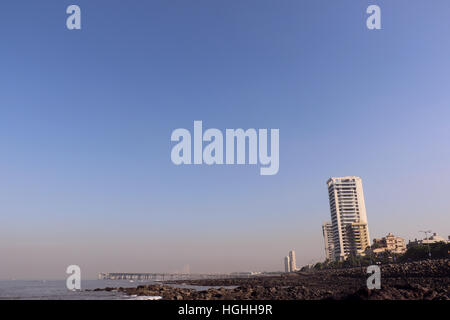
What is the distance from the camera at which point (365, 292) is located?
86.5 ft

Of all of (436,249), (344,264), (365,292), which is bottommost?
(344,264)

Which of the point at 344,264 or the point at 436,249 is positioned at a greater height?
the point at 436,249

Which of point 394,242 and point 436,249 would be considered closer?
point 436,249
